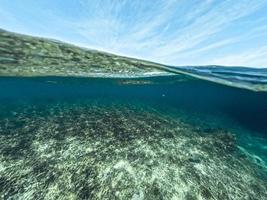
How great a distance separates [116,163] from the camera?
28.8ft

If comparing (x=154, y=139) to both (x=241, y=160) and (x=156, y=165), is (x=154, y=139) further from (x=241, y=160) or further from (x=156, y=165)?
(x=241, y=160)

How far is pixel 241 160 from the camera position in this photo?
36.8 feet

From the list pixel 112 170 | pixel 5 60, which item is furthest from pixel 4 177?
pixel 5 60

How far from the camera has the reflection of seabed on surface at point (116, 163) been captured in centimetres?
746

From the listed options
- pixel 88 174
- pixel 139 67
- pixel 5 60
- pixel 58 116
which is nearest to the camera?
pixel 88 174

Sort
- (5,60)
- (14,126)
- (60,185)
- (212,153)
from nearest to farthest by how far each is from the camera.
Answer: (60,185) < (212,153) < (14,126) < (5,60)

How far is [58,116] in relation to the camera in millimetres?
14352

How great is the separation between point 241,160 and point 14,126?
10.6 meters

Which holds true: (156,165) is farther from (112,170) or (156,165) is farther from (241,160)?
(241,160)

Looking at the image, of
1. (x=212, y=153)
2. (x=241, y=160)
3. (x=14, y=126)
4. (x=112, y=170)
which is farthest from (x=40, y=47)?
(x=241, y=160)

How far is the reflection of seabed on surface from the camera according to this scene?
294 inches

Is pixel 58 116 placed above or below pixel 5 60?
below

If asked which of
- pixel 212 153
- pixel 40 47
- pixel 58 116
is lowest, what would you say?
pixel 58 116

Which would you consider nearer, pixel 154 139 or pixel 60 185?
pixel 60 185
